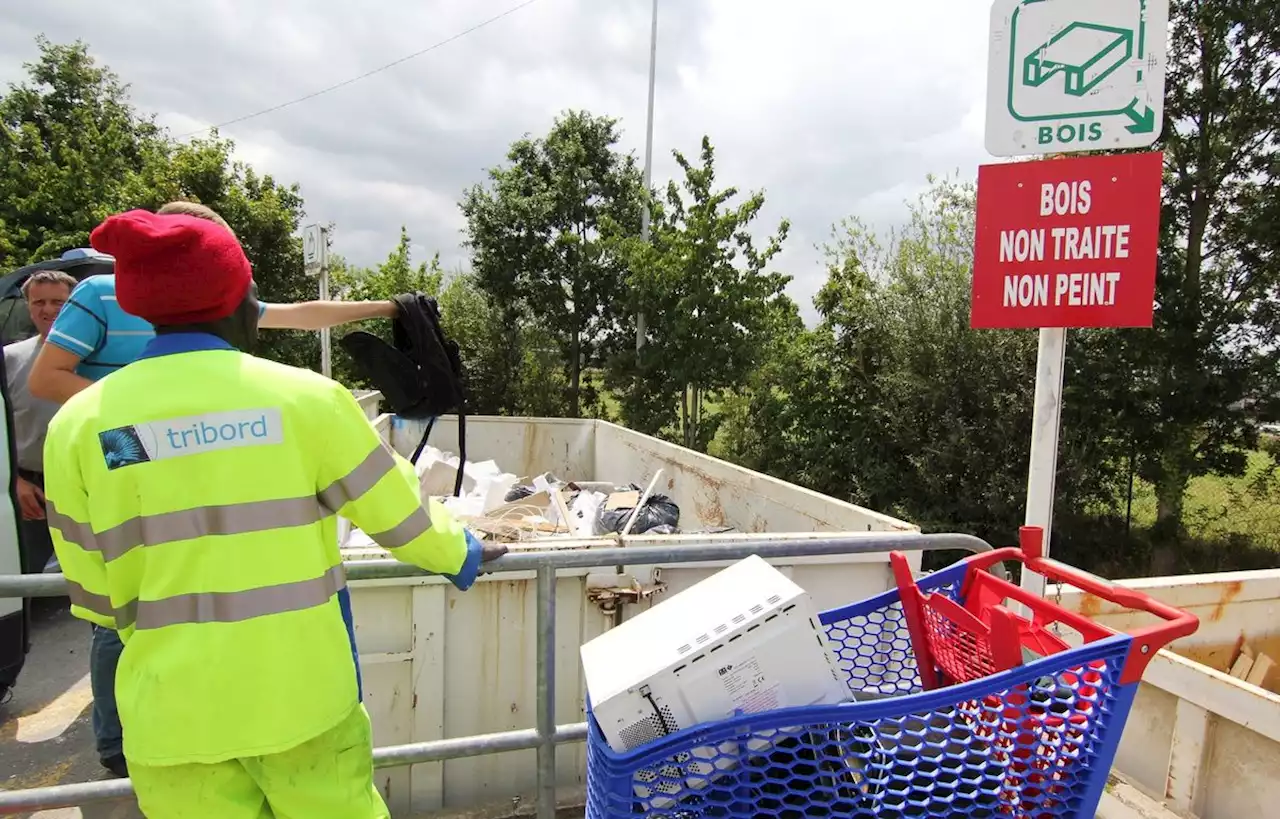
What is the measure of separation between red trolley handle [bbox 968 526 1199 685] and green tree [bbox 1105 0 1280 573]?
23.9ft

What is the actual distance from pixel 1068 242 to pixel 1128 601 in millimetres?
1463

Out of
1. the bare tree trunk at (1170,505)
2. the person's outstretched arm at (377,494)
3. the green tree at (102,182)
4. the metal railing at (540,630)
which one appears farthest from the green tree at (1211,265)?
the green tree at (102,182)

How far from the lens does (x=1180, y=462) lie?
7926mm

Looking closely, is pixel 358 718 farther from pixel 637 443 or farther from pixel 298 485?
pixel 637 443

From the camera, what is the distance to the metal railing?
1.88 metres

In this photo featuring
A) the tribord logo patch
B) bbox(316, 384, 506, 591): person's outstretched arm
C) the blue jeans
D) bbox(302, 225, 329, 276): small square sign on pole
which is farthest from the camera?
bbox(302, 225, 329, 276): small square sign on pole

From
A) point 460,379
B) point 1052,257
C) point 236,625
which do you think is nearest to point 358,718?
point 236,625

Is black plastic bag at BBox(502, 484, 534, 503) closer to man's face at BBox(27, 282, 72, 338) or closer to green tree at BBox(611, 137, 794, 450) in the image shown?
man's face at BBox(27, 282, 72, 338)

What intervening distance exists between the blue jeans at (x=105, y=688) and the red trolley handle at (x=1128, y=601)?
2.62m

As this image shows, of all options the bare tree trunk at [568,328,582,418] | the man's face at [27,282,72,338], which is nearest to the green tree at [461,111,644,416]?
the bare tree trunk at [568,328,582,418]

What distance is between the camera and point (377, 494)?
4.67 ft

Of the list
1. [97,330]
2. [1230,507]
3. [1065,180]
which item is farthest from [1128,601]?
[1230,507]

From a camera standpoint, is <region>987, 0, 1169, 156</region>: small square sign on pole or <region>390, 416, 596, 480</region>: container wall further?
<region>390, 416, 596, 480</region>: container wall

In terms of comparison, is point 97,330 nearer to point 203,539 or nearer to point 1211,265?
point 203,539
